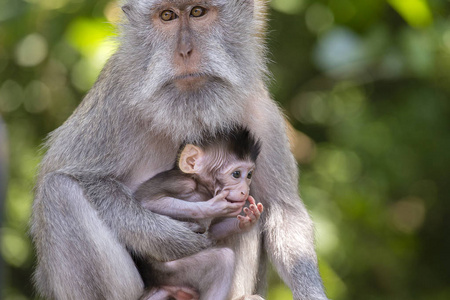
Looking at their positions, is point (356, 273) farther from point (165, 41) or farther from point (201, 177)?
point (165, 41)

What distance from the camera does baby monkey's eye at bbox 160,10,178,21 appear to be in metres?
4.74

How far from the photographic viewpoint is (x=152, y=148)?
16.6ft

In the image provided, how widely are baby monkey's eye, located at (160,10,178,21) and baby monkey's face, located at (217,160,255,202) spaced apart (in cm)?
102

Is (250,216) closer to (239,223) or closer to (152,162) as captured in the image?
(239,223)

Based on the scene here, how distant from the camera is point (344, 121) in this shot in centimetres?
803

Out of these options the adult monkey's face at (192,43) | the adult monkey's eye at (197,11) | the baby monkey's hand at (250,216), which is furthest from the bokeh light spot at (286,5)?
the baby monkey's hand at (250,216)

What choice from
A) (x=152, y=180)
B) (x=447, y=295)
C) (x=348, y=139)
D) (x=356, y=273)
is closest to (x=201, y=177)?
(x=152, y=180)

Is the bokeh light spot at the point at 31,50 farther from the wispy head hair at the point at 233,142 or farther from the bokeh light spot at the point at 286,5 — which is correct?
the wispy head hair at the point at 233,142

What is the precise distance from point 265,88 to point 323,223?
6.75ft

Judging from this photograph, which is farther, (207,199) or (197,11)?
(207,199)

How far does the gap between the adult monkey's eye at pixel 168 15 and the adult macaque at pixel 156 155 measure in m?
0.01

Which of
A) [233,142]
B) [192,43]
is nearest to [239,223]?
[233,142]

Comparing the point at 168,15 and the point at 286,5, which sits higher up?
the point at 168,15

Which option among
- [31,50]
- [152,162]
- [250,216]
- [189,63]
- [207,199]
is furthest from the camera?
[31,50]
